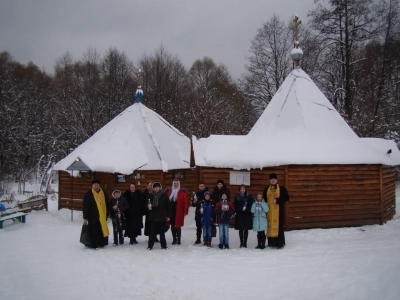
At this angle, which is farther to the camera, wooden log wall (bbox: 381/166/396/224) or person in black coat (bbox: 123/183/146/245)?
wooden log wall (bbox: 381/166/396/224)

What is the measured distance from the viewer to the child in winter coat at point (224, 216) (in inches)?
323

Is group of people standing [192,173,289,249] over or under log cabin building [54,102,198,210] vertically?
under

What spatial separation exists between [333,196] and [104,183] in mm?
8528

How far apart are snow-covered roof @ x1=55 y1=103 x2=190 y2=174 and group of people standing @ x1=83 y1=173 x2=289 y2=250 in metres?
4.31

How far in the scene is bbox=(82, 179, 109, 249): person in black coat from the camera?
26.6 ft

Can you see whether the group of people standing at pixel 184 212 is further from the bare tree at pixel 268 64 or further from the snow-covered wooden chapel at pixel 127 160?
the bare tree at pixel 268 64

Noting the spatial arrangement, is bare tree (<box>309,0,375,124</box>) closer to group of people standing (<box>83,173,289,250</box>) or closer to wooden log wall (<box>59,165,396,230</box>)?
wooden log wall (<box>59,165,396,230</box>)

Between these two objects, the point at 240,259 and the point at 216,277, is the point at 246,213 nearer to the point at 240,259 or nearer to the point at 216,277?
the point at 240,259

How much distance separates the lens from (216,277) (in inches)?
234

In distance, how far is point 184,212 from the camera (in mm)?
8516

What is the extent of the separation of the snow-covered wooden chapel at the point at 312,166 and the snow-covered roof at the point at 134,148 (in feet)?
8.17

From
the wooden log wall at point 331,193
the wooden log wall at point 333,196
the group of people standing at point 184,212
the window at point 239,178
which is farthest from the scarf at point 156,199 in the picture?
the wooden log wall at point 333,196

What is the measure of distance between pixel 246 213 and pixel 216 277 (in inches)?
102

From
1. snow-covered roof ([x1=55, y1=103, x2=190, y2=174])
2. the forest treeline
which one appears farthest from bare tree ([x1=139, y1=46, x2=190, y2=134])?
snow-covered roof ([x1=55, y1=103, x2=190, y2=174])
